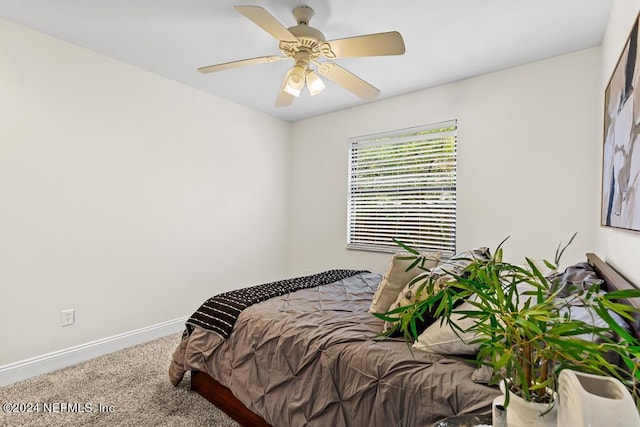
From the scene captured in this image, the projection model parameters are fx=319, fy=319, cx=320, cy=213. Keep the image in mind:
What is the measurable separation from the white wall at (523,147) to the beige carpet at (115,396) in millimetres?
2272

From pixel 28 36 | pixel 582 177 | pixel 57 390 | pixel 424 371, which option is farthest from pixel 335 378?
pixel 28 36

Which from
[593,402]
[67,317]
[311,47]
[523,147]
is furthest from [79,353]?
[523,147]

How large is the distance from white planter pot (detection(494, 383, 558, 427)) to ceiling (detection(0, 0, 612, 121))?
6.84ft

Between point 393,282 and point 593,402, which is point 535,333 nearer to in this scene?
point 593,402

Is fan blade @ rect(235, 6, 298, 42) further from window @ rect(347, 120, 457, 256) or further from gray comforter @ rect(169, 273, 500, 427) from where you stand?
window @ rect(347, 120, 457, 256)

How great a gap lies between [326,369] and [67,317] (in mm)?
2231

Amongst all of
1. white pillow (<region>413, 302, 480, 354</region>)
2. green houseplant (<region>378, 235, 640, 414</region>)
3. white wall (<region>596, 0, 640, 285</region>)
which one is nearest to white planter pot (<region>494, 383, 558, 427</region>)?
green houseplant (<region>378, 235, 640, 414</region>)

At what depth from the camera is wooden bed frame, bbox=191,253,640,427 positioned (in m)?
1.50

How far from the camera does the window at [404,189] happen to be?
312cm

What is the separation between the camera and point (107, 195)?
8.73ft

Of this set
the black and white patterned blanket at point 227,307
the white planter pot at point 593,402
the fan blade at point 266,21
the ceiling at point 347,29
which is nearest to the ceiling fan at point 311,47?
the fan blade at point 266,21

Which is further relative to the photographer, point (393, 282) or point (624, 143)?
point (393, 282)

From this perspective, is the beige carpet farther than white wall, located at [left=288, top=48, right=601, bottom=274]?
No

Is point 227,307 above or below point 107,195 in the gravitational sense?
below
